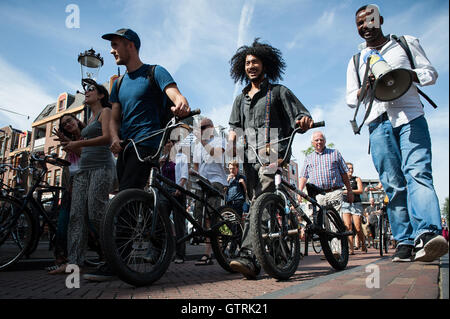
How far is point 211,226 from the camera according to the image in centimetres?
361

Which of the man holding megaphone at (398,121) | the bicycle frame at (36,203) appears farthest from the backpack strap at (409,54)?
the bicycle frame at (36,203)

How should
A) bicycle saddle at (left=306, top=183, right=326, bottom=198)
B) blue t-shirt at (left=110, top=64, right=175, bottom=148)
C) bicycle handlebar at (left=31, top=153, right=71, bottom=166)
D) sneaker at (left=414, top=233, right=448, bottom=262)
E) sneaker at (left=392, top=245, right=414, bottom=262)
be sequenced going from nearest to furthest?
sneaker at (left=414, top=233, right=448, bottom=262) < sneaker at (left=392, top=245, right=414, bottom=262) < blue t-shirt at (left=110, top=64, right=175, bottom=148) < bicycle saddle at (left=306, top=183, right=326, bottom=198) < bicycle handlebar at (left=31, top=153, right=71, bottom=166)

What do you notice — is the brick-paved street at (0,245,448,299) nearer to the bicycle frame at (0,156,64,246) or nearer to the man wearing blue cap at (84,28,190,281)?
the man wearing blue cap at (84,28,190,281)

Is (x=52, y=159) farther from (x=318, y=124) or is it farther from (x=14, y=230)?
(x=318, y=124)

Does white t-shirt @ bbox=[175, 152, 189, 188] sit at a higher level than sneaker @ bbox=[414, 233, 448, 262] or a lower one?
higher

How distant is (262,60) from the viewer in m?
3.71

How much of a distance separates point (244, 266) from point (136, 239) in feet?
3.14

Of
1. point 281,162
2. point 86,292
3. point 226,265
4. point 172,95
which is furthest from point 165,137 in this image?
point 226,265

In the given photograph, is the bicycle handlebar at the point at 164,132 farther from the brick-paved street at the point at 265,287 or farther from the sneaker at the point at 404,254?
the sneaker at the point at 404,254

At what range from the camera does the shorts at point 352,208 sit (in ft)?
23.7

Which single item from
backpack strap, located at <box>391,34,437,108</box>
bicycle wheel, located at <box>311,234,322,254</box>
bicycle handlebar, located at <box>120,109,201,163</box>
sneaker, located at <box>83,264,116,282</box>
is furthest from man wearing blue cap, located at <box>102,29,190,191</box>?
backpack strap, located at <box>391,34,437,108</box>

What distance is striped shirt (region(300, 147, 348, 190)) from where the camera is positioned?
5559 mm

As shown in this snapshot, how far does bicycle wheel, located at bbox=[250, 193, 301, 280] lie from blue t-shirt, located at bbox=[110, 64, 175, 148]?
122 centimetres

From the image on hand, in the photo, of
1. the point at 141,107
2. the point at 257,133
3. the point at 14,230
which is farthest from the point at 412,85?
the point at 14,230
